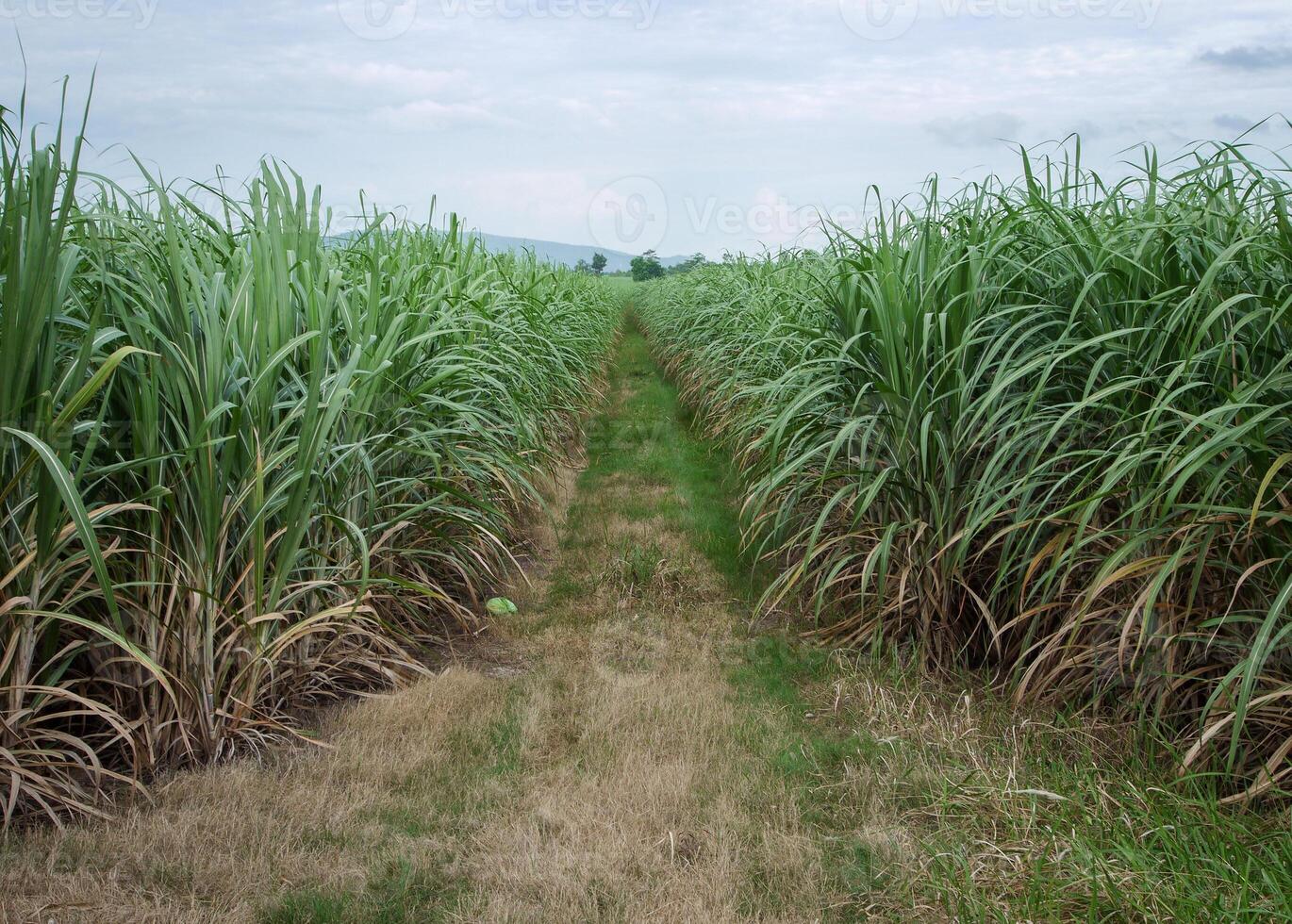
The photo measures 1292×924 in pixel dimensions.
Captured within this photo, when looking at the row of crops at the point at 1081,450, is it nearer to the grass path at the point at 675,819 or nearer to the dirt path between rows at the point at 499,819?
the grass path at the point at 675,819

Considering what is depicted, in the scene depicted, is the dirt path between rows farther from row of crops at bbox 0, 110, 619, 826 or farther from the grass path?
row of crops at bbox 0, 110, 619, 826

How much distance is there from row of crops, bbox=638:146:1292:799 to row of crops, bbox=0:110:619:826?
1.47 metres

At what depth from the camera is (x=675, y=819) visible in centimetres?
228

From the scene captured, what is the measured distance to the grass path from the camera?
6.18ft

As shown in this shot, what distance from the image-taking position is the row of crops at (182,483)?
2.05 meters

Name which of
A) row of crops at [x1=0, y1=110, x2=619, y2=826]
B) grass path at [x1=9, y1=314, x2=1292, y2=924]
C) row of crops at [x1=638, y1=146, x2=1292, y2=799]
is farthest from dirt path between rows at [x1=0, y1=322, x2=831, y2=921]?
row of crops at [x1=638, y1=146, x2=1292, y2=799]


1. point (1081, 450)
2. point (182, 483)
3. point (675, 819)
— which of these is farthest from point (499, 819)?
point (1081, 450)

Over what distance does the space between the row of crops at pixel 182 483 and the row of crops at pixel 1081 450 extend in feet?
4.83

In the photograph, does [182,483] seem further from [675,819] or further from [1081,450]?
[1081,450]

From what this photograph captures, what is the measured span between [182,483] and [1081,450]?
253cm

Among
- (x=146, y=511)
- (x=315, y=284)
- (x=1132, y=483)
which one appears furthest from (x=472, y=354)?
(x=1132, y=483)

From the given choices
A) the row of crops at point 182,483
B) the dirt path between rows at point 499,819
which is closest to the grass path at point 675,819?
the dirt path between rows at point 499,819

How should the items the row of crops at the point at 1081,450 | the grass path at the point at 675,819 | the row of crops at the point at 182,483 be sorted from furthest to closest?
the row of crops at the point at 1081,450, the row of crops at the point at 182,483, the grass path at the point at 675,819

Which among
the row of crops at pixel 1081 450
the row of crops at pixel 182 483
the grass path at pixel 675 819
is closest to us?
the grass path at pixel 675 819
